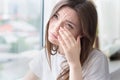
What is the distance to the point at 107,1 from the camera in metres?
2.04

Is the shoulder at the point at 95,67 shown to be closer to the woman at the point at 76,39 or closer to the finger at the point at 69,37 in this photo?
the woman at the point at 76,39

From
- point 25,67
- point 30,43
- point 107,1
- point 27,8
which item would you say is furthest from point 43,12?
point 107,1

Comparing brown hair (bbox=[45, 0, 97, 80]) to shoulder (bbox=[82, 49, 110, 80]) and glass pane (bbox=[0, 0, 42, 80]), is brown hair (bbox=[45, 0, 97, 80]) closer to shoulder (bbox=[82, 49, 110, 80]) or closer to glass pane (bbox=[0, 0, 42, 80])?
shoulder (bbox=[82, 49, 110, 80])

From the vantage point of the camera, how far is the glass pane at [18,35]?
4.31ft

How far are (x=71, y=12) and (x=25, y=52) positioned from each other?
59 cm

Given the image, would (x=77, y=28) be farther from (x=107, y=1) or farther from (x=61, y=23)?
(x=107, y=1)

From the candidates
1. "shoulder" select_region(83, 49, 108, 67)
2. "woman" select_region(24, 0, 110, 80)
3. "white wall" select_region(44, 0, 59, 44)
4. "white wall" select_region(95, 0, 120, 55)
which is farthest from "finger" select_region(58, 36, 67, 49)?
"white wall" select_region(95, 0, 120, 55)

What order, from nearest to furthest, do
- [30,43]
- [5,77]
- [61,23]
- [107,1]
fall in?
[61,23], [5,77], [30,43], [107,1]

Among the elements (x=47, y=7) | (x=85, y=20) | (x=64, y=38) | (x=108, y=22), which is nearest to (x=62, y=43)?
(x=64, y=38)

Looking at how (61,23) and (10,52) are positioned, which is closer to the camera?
(61,23)

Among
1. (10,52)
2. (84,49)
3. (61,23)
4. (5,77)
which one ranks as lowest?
(5,77)

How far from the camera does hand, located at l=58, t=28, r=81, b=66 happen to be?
0.87m

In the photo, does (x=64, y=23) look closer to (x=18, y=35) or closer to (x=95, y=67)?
(x=95, y=67)

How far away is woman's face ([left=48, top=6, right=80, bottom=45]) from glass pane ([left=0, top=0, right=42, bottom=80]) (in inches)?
16.8
